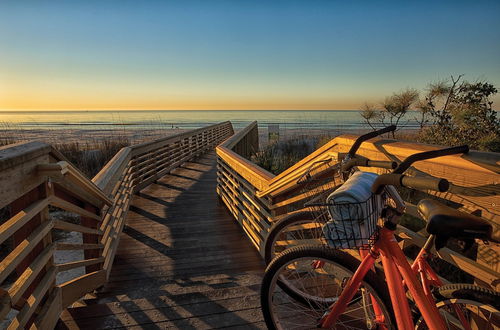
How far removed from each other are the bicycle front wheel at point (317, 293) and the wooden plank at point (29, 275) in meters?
1.19

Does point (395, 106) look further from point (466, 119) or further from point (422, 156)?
point (422, 156)

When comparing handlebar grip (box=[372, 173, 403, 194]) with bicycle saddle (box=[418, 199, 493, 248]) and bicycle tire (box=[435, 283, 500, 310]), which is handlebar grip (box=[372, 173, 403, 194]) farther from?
bicycle tire (box=[435, 283, 500, 310])

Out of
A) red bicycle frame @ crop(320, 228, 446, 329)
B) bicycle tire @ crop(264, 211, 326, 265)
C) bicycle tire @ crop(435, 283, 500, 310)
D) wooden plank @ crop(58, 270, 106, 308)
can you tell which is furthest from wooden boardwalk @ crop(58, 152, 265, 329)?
bicycle tire @ crop(435, 283, 500, 310)

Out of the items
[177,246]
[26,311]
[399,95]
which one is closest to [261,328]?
[26,311]

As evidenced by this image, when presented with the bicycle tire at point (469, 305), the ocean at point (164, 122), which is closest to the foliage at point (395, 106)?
the ocean at point (164, 122)

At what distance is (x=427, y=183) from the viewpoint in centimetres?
105

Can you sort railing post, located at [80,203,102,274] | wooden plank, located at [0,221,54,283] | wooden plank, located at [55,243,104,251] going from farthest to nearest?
railing post, located at [80,203,102,274] < wooden plank, located at [55,243,104,251] < wooden plank, located at [0,221,54,283]

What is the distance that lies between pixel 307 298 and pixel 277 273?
0.65 m

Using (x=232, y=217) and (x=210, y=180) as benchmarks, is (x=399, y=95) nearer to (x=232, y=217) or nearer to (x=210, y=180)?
(x=210, y=180)

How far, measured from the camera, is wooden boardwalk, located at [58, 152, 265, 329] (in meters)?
2.39

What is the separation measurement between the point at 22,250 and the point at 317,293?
6.44 ft

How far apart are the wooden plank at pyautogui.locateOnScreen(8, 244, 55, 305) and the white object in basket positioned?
4.63ft

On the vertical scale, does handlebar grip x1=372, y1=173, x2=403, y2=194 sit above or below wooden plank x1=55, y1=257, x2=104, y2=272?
above

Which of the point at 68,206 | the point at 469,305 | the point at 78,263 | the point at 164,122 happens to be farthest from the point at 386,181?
the point at 164,122
